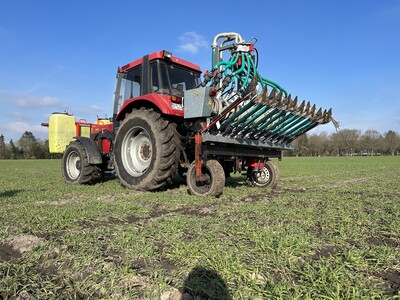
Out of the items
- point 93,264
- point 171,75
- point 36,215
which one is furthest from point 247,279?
point 171,75

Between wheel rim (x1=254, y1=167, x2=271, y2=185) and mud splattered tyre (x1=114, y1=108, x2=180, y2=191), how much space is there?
8.31ft

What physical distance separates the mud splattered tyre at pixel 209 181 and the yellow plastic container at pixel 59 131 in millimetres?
5643

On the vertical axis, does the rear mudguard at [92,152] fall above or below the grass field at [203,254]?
above

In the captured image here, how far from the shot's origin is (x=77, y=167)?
8.36m

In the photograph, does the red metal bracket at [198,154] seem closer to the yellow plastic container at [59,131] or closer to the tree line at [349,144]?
the yellow plastic container at [59,131]

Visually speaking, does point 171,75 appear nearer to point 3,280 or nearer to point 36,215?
point 36,215

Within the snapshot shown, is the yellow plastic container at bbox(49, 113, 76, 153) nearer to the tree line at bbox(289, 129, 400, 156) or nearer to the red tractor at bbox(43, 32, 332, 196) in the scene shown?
the red tractor at bbox(43, 32, 332, 196)

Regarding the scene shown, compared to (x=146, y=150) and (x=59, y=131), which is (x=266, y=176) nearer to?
(x=146, y=150)

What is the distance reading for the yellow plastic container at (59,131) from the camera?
377 inches

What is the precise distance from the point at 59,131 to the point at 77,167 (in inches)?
76.8

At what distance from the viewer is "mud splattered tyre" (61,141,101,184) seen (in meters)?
7.66

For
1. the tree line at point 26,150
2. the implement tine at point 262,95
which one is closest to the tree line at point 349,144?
the tree line at point 26,150

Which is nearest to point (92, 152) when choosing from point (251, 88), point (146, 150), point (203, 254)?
point (146, 150)

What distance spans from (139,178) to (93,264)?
4.05m
